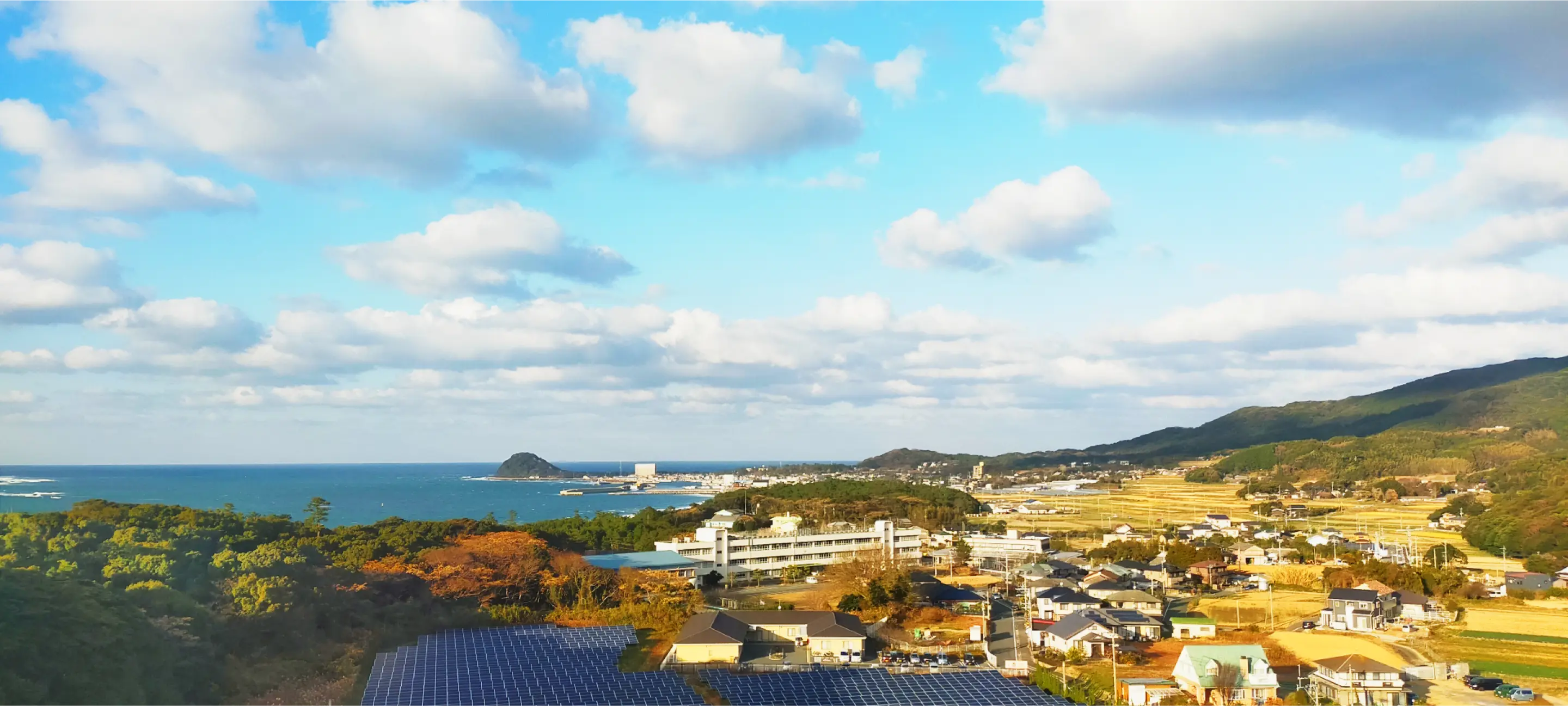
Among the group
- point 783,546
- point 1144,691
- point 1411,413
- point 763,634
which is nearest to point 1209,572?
point 783,546

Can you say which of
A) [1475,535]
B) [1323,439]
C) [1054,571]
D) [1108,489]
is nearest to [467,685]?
[1054,571]

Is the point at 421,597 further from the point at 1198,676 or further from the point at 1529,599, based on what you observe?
the point at 1529,599

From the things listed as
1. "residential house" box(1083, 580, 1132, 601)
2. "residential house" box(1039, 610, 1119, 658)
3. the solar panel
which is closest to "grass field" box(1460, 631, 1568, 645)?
"residential house" box(1083, 580, 1132, 601)

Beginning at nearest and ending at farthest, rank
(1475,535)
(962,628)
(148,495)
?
(962,628) → (1475,535) → (148,495)

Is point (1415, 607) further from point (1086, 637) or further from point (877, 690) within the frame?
point (877, 690)

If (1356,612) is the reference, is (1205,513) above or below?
below

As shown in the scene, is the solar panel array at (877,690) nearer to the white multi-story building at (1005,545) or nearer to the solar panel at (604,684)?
the solar panel at (604,684)

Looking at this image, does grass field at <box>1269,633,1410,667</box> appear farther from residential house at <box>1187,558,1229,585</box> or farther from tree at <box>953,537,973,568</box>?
tree at <box>953,537,973,568</box>

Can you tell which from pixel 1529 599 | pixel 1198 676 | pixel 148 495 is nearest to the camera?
pixel 1198 676
